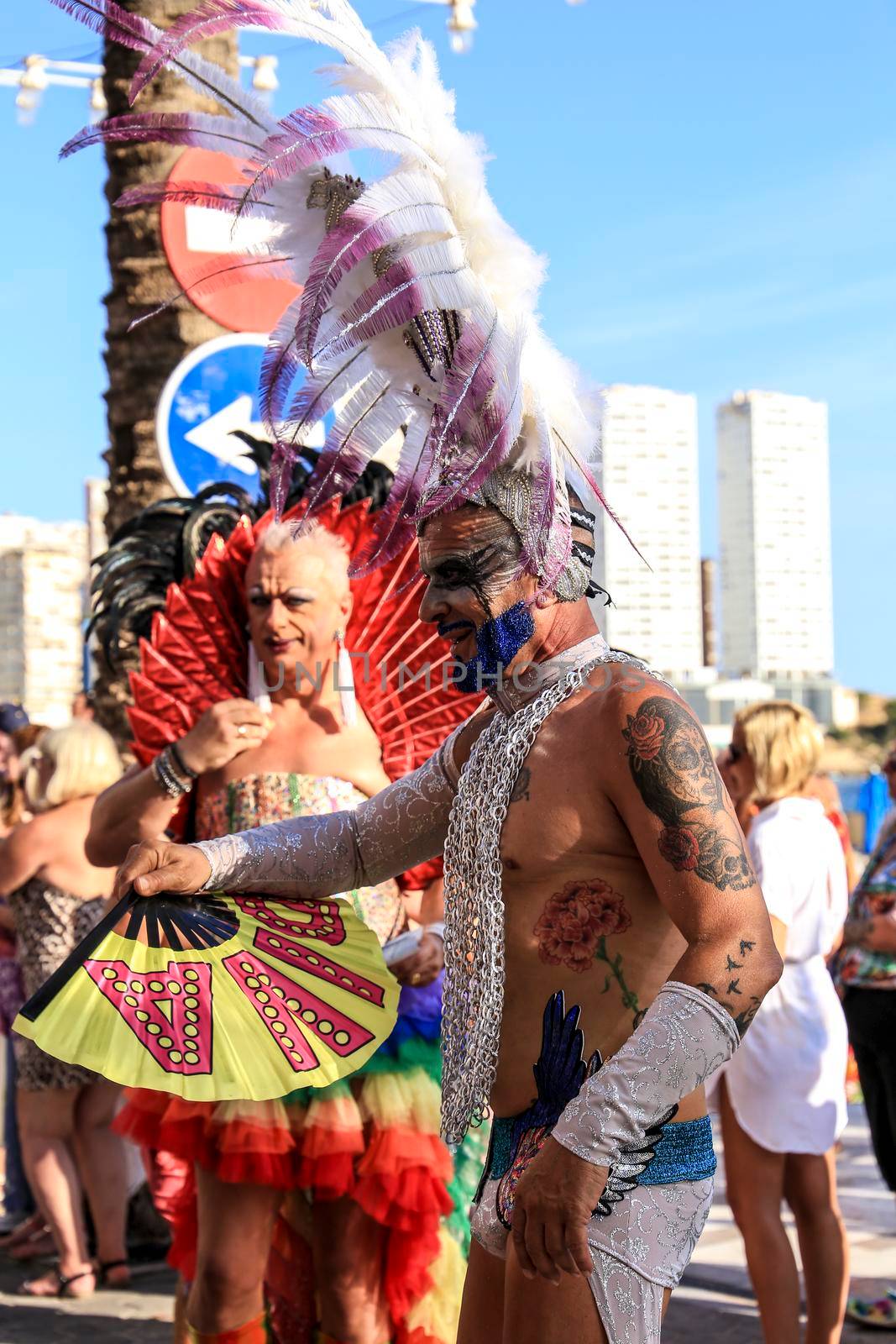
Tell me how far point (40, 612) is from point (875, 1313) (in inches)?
3005

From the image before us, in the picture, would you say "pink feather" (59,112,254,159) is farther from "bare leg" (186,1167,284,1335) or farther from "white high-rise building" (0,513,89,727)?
"white high-rise building" (0,513,89,727)

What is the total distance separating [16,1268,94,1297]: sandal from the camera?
17.5 feet

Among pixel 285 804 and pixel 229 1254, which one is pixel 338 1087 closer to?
pixel 229 1254

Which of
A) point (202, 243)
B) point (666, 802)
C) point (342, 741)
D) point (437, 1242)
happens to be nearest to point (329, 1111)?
point (437, 1242)

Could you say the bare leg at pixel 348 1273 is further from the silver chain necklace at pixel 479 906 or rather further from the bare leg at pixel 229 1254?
the silver chain necklace at pixel 479 906

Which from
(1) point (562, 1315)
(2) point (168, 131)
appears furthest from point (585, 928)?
(2) point (168, 131)

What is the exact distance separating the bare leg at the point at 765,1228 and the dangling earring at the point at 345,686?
1.56 m

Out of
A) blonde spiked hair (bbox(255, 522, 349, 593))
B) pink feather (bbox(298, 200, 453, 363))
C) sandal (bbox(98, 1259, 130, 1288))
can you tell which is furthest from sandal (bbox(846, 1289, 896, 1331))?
pink feather (bbox(298, 200, 453, 363))

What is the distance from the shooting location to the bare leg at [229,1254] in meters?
3.50

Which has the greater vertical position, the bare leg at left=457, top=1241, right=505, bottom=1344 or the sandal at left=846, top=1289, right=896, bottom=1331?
the bare leg at left=457, top=1241, right=505, bottom=1344

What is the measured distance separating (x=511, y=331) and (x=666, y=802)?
74 centimetres

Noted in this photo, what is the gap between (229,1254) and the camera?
3512mm

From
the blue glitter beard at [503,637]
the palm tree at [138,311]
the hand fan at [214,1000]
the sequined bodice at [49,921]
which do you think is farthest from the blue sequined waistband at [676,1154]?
the palm tree at [138,311]

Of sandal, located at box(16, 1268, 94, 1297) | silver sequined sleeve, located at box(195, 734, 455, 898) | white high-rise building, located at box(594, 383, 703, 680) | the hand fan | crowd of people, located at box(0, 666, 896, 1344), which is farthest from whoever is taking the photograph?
white high-rise building, located at box(594, 383, 703, 680)
